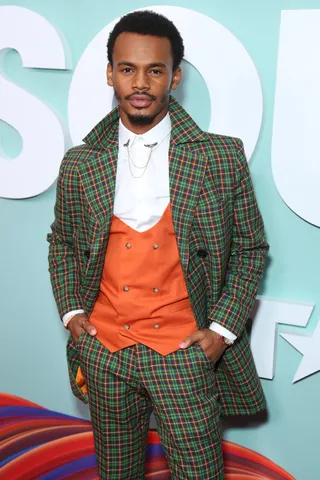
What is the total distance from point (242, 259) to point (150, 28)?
2.00 feet

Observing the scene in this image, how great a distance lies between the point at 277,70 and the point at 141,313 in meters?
0.74

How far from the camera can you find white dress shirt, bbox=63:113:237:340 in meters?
1.68

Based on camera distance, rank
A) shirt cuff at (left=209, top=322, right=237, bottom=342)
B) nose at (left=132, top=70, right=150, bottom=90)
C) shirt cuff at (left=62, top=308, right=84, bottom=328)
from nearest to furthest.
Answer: nose at (left=132, top=70, right=150, bottom=90) → shirt cuff at (left=209, top=322, right=237, bottom=342) → shirt cuff at (left=62, top=308, right=84, bottom=328)

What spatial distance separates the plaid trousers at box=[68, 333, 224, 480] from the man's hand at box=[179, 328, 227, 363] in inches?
0.6

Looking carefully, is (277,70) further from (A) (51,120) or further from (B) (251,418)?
(B) (251,418)

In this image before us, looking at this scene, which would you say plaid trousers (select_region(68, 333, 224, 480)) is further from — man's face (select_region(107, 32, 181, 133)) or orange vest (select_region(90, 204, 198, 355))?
man's face (select_region(107, 32, 181, 133))

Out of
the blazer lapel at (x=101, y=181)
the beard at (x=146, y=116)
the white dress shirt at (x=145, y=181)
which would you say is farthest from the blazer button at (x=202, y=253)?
the beard at (x=146, y=116)

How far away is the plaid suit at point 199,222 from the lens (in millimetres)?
1668

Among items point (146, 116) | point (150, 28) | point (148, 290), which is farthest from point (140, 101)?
point (148, 290)

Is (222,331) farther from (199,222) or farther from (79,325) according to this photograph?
(79,325)

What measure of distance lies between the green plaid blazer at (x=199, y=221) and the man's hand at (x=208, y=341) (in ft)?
0.12

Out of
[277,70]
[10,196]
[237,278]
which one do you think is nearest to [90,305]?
[237,278]

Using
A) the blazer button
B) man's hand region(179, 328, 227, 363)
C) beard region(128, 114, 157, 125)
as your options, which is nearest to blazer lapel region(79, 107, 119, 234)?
beard region(128, 114, 157, 125)

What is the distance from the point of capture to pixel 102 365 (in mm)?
1722
